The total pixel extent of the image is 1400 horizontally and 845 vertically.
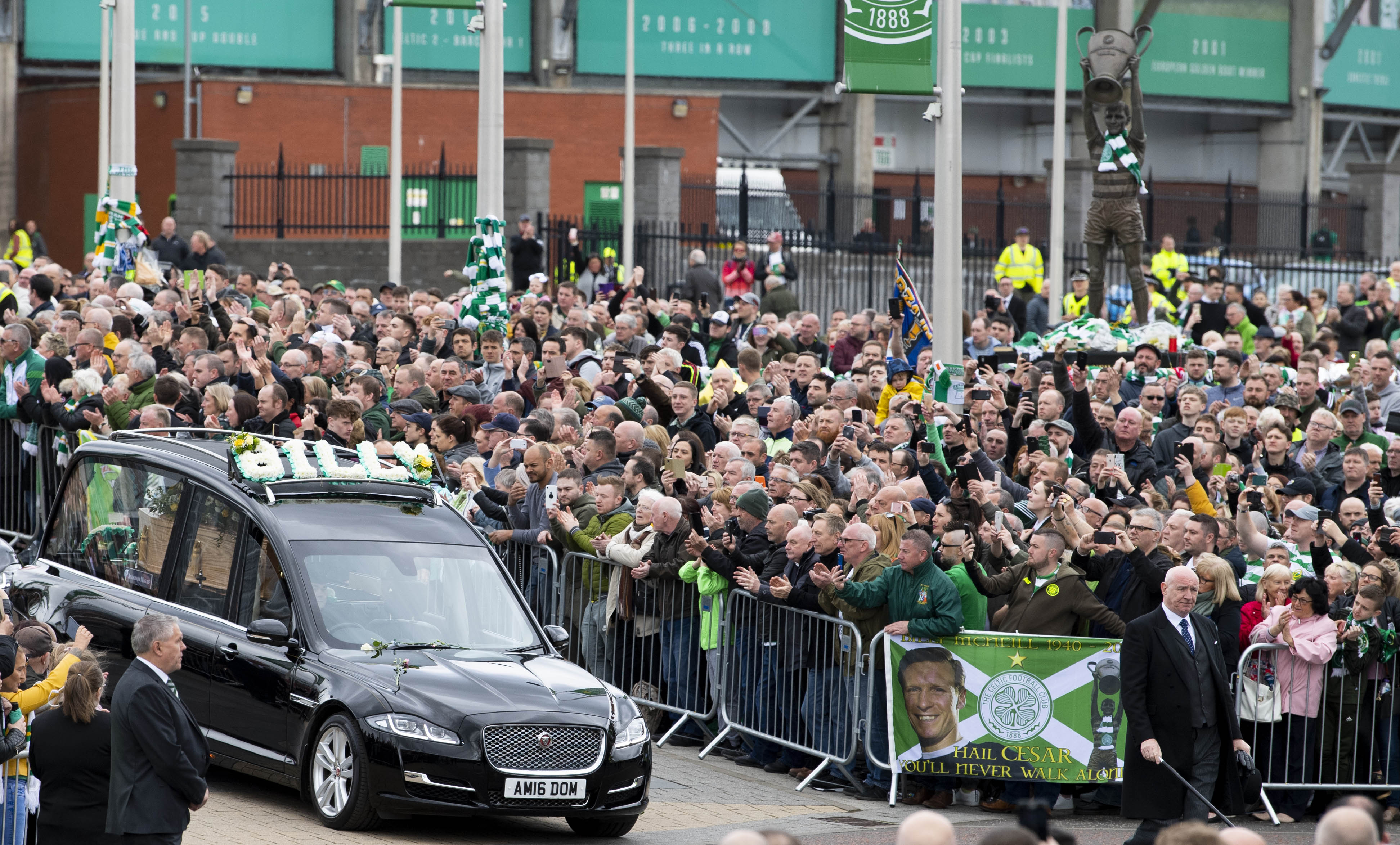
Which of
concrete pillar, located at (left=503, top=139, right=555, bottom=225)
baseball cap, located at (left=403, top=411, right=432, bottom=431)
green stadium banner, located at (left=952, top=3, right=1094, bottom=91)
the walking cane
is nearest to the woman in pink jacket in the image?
the walking cane

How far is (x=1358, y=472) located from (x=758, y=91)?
3520 centimetres

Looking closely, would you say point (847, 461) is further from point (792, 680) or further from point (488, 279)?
point (488, 279)

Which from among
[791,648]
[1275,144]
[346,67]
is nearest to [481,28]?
[791,648]

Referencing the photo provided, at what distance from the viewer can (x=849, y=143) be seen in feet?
156

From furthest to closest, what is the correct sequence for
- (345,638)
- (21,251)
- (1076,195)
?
1. (1076,195)
2. (21,251)
3. (345,638)

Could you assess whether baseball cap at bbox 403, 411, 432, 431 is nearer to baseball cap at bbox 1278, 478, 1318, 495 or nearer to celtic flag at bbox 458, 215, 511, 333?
celtic flag at bbox 458, 215, 511, 333

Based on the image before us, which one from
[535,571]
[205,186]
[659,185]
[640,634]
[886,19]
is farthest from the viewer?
[659,185]

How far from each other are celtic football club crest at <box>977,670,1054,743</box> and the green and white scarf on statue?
9611 mm

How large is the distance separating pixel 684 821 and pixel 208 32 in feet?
107

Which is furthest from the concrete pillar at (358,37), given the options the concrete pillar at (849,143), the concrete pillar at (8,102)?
the concrete pillar at (849,143)

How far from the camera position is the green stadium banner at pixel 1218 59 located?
5028 cm

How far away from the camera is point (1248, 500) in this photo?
12.1 metres

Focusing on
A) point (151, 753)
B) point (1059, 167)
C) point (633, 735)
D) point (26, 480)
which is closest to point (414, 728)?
point (633, 735)

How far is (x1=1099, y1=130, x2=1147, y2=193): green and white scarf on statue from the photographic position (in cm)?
1916
